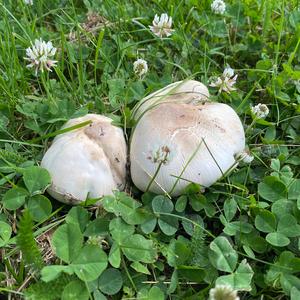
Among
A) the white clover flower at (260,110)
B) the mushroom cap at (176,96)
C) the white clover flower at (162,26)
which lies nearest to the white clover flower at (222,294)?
the mushroom cap at (176,96)

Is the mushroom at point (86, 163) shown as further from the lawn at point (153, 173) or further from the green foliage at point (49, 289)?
the green foliage at point (49, 289)

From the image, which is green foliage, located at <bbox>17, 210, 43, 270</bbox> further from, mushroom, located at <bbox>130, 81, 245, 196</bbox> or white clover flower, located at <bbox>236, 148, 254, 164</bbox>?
white clover flower, located at <bbox>236, 148, 254, 164</bbox>

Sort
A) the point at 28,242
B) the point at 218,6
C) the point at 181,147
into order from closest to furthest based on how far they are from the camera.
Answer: the point at 28,242
the point at 181,147
the point at 218,6

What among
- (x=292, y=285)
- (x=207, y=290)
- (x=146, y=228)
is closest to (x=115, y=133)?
(x=146, y=228)

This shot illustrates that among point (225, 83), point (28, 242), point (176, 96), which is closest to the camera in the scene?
point (28, 242)

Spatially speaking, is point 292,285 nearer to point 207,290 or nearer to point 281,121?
point 207,290

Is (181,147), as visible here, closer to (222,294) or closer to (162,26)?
(222,294)

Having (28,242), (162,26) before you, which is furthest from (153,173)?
(162,26)

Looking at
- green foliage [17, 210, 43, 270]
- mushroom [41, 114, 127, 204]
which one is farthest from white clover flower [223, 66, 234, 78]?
green foliage [17, 210, 43, 270]
